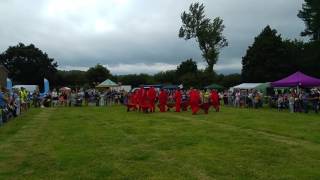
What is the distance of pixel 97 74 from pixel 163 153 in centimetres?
9561

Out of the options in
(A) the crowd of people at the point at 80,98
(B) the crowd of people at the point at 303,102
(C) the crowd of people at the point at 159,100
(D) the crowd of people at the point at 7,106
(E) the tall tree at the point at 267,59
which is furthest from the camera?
(E) the tall tree at the point at 267,59

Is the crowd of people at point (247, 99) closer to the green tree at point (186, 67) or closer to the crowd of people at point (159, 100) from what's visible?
the crowd of people at point (159, 100)

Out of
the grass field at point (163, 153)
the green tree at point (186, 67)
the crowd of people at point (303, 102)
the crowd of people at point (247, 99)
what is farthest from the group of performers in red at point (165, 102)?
the green tree at point (186, 67)

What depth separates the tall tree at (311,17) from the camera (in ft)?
224

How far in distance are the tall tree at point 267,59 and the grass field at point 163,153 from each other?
55260 millimetres

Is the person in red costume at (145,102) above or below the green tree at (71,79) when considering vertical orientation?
below

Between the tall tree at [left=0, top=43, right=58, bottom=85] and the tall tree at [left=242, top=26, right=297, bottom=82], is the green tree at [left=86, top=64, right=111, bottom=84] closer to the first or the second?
the tall tree at [left=0, top=43, right=58, bottom=85]

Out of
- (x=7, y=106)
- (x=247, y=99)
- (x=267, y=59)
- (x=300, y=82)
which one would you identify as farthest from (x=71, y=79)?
(x=7, y=106)

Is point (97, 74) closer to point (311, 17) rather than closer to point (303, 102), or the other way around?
point (311, 17)

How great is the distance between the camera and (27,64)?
95.6 m

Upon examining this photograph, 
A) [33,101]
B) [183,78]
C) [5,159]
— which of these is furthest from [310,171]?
[183,78]

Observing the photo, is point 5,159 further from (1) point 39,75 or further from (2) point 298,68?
(1) point 39,75

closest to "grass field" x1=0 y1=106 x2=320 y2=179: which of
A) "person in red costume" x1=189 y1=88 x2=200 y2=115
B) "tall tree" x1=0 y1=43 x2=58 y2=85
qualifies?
"person in red costume" x1=189 y1=88 x2=200 y2=115

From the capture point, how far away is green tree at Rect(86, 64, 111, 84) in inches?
4222
